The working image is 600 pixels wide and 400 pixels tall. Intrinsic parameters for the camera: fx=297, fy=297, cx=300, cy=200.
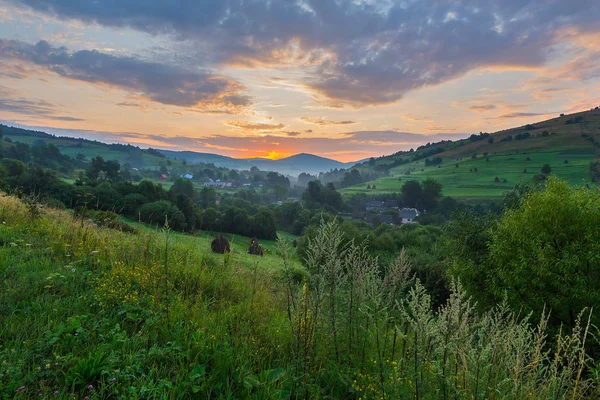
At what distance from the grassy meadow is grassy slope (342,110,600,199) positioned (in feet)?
298

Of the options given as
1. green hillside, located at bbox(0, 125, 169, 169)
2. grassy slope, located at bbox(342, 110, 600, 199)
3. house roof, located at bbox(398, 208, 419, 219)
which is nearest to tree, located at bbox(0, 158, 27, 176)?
house roof, located at bbox(398, 208, 419, 219)

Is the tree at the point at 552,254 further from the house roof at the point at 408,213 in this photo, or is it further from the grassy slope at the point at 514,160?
the grassy slope at the point at 514,160

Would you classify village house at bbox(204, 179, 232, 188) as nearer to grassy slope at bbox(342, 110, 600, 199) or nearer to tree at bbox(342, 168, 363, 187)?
tree at bbox(342, 168, 363, 187)

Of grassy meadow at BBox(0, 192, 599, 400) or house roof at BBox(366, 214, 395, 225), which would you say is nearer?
grassy meadow at BBox(0, 192, 599, 400)

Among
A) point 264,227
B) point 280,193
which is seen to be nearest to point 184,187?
point 264,227

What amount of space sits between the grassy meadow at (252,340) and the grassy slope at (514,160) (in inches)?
3580

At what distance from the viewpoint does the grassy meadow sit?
268 centimetres

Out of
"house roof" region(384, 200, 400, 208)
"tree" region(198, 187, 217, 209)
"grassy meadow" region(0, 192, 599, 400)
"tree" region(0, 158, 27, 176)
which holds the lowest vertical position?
"house roof" region(384, 200, 400, 208)

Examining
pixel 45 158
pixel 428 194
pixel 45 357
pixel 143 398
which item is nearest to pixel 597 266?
pixel 143 398

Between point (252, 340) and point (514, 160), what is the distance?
420 ft

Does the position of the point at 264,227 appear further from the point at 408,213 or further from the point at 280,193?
the point at 280,193

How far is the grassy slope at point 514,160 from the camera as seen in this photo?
87812 mm

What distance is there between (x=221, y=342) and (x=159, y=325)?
33.9 inches

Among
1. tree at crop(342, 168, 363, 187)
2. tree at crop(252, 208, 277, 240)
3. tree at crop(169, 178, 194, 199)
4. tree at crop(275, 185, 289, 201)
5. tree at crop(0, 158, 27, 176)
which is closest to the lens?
tree at crop(0, 158, 27, 176)
